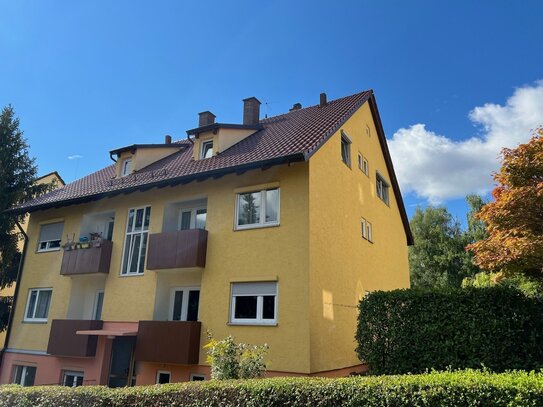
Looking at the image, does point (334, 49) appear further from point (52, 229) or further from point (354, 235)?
point (52, 229)

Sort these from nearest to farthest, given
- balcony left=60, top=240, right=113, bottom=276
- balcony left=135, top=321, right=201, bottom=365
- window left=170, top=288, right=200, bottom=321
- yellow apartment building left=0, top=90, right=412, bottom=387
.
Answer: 1. yellow apartment building left=0, top=90, right=412, bottom=387
2. balcony left=135, top=321, right=201, bottom=365
3. window left=170, top=288, right=200, bottom=321
4. balcony left=60, top=240, right=113, bottom=276

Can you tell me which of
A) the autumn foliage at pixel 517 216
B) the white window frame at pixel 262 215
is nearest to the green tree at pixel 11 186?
the white window frame at pixel 262 215

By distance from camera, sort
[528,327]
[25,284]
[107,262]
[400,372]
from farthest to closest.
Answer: [25,284]
[107,262]
[400,372]
[528,327]

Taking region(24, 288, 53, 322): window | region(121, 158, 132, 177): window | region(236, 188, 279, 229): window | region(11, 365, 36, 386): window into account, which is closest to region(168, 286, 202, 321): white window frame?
region(236, 188, 279, 229): window

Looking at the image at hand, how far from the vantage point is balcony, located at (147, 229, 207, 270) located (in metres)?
13.6

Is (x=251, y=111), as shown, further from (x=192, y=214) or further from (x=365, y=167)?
(x=192, y=214)

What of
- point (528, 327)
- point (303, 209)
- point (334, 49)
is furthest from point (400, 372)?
point (334, 49)

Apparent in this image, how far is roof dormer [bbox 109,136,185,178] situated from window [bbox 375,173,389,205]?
10241 millimetres

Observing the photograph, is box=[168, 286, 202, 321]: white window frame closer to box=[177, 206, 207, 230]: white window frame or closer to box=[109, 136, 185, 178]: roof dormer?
box=[177, 206, 207, 230]: white window frame

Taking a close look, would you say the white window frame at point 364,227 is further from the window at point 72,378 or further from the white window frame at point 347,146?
the window at point 72,378

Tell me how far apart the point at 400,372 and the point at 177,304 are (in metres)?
8.20

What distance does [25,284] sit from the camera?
1844 centimetres

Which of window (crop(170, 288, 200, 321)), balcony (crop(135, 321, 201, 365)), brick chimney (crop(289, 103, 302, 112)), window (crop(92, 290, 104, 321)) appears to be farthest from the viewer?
brick chimney (crop(289, 103, 302, 112))

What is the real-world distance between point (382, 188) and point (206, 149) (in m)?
9.53
